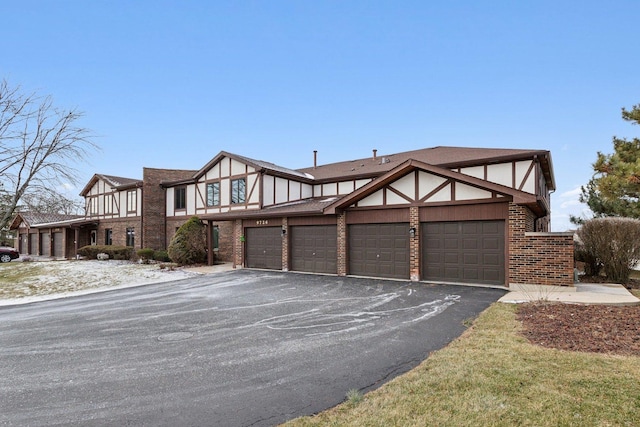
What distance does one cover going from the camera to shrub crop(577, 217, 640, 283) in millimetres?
11391

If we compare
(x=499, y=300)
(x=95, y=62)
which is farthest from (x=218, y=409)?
(x=95, y=62)

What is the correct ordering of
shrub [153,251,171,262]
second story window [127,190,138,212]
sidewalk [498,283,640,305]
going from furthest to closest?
second story window [127,190,138,212] → shrub [153,251,171,262] → sidewalk [498,283,640,305]

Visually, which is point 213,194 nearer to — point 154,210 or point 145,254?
point 154,210

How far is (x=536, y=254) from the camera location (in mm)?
10320

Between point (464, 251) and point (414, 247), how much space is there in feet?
5.64

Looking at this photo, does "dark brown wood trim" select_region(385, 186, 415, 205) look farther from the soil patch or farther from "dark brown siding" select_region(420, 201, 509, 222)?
the soil patch

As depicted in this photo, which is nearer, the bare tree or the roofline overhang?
the roofline overhang

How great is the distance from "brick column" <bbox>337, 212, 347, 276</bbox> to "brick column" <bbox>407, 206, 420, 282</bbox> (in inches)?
112

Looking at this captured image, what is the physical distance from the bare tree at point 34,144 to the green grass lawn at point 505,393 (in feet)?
49.2

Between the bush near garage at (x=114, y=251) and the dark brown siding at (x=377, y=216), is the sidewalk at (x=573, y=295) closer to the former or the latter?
the dark brown siding at (x=377, y=216)

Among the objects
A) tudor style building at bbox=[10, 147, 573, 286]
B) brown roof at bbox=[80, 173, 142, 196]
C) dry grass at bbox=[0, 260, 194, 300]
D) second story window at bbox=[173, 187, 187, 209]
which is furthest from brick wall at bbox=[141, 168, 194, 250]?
dry grass at bbox=[0, 260, 194, 300]

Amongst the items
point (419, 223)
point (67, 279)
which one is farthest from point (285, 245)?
point (67, 279)

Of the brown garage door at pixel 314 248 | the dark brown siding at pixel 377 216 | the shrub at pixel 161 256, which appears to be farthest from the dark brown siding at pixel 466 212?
the shrub at pixel 161 256

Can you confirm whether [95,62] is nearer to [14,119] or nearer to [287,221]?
[14,119]
